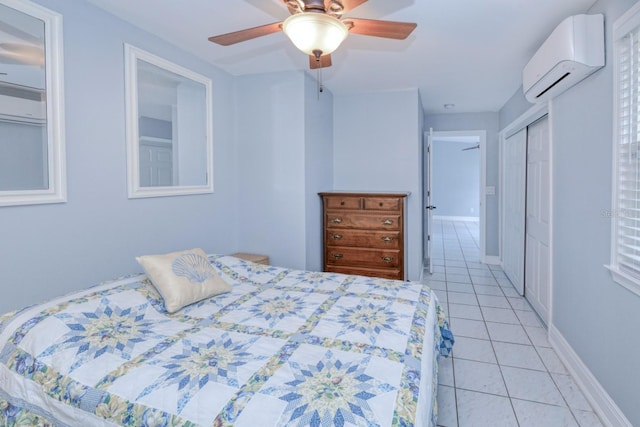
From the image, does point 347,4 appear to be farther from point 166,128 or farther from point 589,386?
point 589,386

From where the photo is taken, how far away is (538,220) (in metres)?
3.35

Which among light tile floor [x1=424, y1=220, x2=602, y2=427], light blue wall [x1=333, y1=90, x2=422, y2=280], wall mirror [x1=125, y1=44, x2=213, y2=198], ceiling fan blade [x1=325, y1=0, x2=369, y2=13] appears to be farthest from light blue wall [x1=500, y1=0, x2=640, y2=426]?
wall mirror [x1=125, y1=44, x2=213, y2=198]

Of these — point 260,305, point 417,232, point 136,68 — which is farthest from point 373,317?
point 417,232

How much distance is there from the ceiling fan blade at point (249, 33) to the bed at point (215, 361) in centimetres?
140

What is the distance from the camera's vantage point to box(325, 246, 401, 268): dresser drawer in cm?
363

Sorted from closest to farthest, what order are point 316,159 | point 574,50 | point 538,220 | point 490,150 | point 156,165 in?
point 574,50 < point 156,165 < point 538,220 < point 316,159 < point 490,150

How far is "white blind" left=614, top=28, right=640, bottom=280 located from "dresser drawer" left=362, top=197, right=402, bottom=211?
1.95 metres

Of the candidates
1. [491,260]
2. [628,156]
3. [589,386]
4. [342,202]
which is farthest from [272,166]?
[491,260]

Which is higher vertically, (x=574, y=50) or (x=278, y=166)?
(x=574, y=50)

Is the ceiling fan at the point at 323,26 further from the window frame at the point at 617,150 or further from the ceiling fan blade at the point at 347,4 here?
the window frame at the point at 617,150

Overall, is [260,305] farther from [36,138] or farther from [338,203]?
[338,203]

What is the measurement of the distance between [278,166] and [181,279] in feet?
6.00

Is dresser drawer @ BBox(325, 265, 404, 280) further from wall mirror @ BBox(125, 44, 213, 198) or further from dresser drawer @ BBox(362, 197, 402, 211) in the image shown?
wall mirror @ BBox(125, 44, 213, 198)

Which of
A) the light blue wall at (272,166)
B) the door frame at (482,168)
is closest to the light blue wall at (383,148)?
the light blue wall at (272,166)
